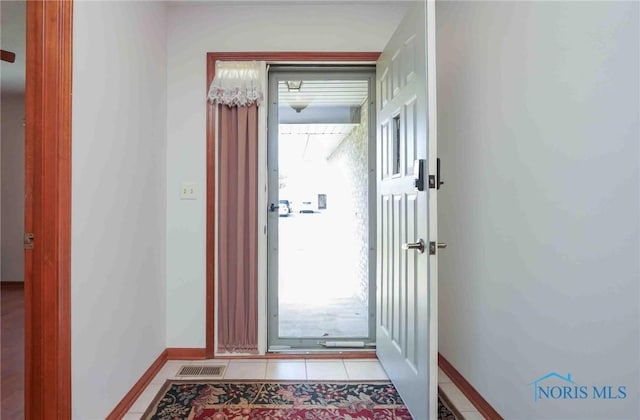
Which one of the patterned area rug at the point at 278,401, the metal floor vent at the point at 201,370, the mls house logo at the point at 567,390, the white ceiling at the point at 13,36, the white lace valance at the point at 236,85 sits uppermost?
the white ceiling at the point at 13,36

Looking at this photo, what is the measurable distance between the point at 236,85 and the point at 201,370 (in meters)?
2.04

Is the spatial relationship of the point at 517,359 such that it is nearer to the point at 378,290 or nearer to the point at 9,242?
the point at 378,290

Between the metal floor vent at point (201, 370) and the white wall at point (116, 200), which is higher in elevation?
the white wall at point (116, 200)

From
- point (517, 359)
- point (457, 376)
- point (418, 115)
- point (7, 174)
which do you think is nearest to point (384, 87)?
point (418, 115)

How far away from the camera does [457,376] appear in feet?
6.85

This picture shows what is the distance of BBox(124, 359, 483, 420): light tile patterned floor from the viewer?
209cm

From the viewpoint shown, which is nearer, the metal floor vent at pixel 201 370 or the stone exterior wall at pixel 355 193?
the metal floor vent at pixel 201 370

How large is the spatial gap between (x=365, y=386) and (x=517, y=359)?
955mm

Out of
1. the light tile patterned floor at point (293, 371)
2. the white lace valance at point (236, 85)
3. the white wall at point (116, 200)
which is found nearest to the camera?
the white wall at point (116, 200)

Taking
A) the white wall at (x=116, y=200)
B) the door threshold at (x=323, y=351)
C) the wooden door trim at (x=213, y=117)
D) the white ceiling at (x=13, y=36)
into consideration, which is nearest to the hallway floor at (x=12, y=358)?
the white wall at (x=116, y=200)

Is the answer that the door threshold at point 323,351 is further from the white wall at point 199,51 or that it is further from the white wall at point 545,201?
the white wall at point 545,201

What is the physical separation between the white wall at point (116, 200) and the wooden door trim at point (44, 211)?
79 mm

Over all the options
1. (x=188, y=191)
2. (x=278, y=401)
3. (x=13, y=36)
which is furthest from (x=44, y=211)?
(x=13, y=36)

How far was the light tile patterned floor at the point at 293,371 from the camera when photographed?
2094mm
